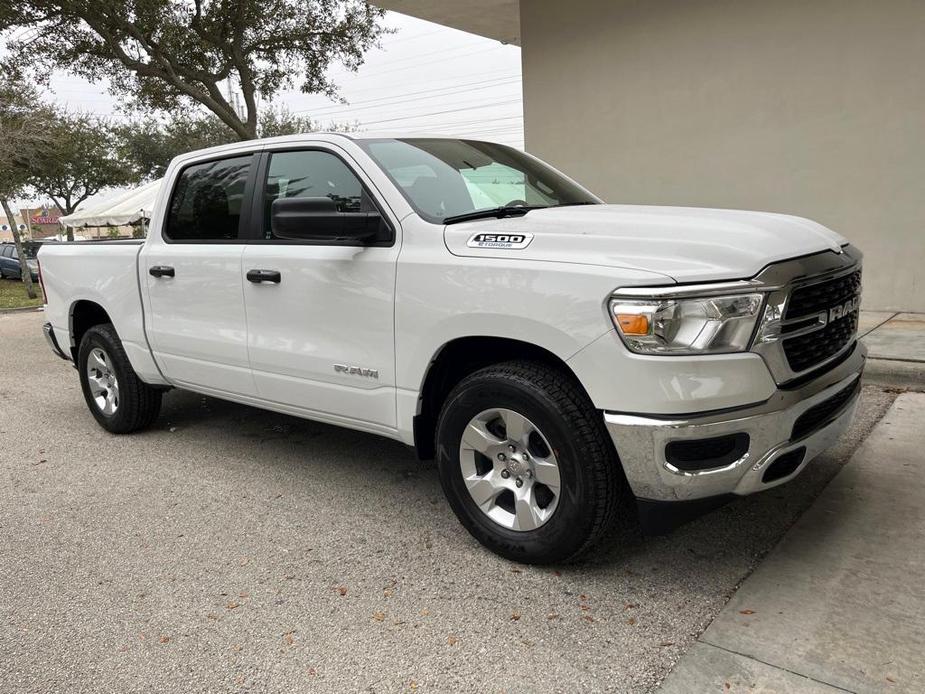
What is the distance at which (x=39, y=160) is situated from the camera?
72.0ft

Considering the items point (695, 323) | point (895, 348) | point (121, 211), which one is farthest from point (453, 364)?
point (121, 211)

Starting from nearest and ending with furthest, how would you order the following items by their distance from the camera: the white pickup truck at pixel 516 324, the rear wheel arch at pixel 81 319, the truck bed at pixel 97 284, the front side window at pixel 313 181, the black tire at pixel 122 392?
the white pickup truck at pixel 516 324 → the front side window at pixel 313 181 → the truck bed at pixel 97 284 → the black tire at pixel 122 392 → the rear wheel arch at pixel 81 319

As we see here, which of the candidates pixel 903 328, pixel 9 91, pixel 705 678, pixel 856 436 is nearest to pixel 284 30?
pixel 9 91

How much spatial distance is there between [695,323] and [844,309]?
954 mm

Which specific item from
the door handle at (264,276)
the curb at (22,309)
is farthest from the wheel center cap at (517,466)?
the curb at (22,309)

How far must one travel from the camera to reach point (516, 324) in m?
3.04

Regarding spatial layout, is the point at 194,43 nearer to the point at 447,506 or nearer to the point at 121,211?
the point at 121,211

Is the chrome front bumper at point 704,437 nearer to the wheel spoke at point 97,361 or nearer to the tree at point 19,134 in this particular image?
the wheel spoke at point 97,361

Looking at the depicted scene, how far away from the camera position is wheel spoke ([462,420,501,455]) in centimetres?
325

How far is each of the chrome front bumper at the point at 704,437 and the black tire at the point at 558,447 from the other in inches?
5.0

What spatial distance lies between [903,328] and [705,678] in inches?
239

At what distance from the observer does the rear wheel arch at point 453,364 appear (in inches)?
127

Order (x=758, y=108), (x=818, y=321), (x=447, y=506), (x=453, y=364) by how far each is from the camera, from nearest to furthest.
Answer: (x=818, y=321) → (x=453, y=364) → (x=447, y=506) → (x=758, y=108)

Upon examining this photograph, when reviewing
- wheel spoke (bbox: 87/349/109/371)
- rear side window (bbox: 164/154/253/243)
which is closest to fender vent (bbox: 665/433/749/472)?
rear side window (bbox: 164/154/253/243)
